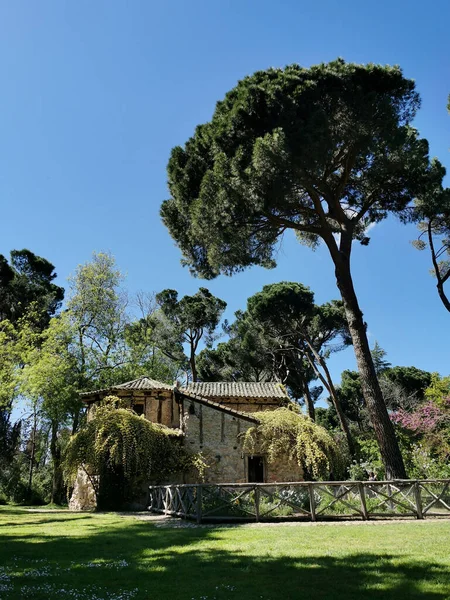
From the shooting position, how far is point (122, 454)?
16.4 m

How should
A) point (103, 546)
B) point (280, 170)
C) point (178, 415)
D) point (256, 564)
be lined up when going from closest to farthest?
point (256, 564) < point (103, 546) < point (280, 170) < point (178, 415)

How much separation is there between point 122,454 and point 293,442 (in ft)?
23.0

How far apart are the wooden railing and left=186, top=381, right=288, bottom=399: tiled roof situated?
11.6m

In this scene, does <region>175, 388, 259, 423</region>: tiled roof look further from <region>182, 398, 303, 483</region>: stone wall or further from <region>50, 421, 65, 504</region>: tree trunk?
Answer: <region>50, 421, 65, 504</region>: tree trunk

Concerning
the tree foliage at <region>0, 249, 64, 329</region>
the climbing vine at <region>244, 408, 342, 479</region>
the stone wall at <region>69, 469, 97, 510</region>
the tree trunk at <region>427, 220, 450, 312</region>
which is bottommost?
the stone wall at <region>69, 469, 97, 510</region>

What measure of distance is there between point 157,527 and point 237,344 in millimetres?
26059

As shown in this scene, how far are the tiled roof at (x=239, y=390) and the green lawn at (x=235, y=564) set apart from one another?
14187 mm

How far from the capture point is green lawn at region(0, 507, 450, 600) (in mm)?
4285

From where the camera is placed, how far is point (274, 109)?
13945 mm

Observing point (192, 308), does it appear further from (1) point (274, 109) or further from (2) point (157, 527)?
(2) point (157, 527)

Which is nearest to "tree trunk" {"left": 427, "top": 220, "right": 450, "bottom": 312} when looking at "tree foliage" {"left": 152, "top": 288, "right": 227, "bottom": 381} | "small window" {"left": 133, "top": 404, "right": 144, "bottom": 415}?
"small window" {"left": 133, "top": 404, "right": 144, "bottom": 415}

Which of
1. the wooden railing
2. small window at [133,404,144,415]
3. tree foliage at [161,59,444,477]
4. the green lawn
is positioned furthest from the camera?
small window at [133,404,144,415]

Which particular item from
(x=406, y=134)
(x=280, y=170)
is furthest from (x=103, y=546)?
(x=406, y=134)

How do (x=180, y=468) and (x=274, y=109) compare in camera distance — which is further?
(x=180, y=468)
